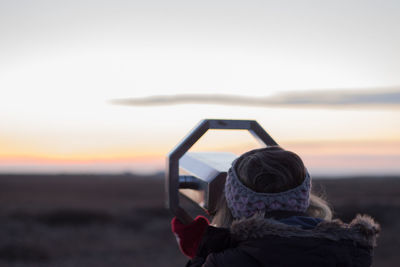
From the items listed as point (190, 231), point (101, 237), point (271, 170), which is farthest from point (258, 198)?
point (101, 237)

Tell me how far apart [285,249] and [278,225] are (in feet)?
0.21

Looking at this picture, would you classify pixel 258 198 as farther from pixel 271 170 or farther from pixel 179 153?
pixel 179 153

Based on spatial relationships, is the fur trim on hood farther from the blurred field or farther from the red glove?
the blurred field

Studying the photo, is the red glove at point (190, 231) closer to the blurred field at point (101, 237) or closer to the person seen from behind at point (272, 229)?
the person seen from behind at point (272, 229)

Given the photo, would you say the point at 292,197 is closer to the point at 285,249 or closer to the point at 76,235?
the point at 285,249

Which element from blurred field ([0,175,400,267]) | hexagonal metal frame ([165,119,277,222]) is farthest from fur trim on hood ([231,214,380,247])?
blurred field ([0,175,400,267])

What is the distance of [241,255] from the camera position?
4.24ft

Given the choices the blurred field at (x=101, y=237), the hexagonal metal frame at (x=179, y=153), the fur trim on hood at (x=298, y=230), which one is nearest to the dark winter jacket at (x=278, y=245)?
the fur trim on hood at (x=298, y=230)

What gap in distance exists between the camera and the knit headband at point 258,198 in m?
1.30

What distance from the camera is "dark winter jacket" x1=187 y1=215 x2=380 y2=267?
127cm

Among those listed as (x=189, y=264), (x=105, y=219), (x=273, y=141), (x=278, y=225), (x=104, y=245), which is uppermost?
(x=273, y=141)

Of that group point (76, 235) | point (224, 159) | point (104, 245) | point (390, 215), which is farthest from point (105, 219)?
point (224, 159)

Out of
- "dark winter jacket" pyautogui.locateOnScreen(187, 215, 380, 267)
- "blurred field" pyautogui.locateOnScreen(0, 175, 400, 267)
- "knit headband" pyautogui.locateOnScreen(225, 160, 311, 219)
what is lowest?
"blurred field" pyautogui.locateOnScreen(0, 175, 400, 267)

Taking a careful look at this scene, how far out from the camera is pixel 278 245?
128cm
